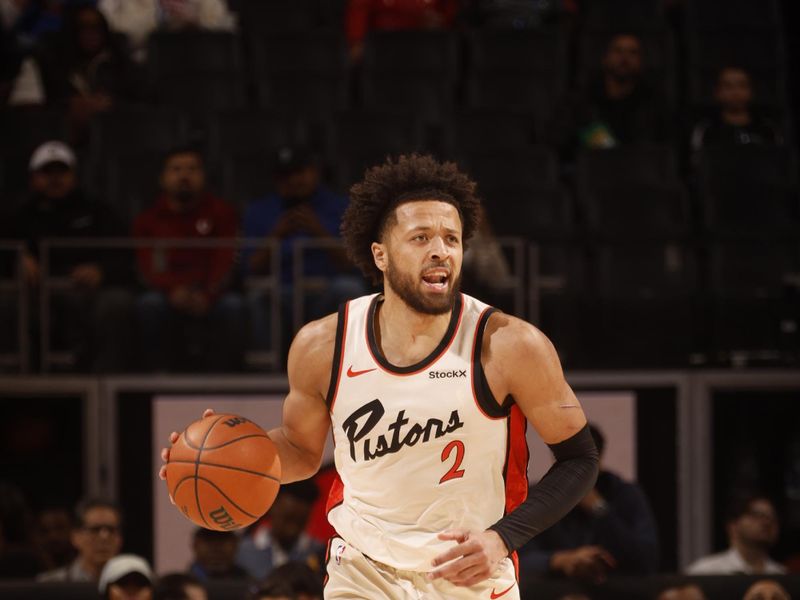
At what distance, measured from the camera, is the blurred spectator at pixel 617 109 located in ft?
33.1

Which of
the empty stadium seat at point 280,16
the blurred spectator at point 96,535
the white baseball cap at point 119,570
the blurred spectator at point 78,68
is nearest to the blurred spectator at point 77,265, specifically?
the blurred spectator at point 96,535

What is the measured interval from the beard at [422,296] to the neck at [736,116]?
20.2 feet

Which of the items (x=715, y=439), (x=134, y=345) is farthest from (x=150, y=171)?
(x=715, y=439)

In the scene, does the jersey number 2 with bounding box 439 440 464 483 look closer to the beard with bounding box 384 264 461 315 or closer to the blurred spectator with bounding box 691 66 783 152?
the beard with bounding box 384 264 461 315

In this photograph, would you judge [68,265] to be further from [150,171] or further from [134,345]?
[150,171]

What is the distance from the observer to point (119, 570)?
6.72m

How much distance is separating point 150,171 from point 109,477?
7.15ft

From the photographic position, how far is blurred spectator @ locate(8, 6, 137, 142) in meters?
10.2

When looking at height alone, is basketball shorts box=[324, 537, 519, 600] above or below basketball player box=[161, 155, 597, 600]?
below

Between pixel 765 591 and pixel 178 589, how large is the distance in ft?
9.32

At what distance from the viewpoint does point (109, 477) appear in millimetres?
8523

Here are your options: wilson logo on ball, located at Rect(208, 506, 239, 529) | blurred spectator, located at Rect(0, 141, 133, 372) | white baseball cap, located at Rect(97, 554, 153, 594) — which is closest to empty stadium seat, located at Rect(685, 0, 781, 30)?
blurred spectator, located at Rect(0, 141, 133, 372)

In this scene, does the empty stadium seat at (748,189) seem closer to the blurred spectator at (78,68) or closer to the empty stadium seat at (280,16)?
the empty stadium seat at (280,16)

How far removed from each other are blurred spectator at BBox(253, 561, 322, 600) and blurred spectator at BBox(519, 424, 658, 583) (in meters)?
1.23
